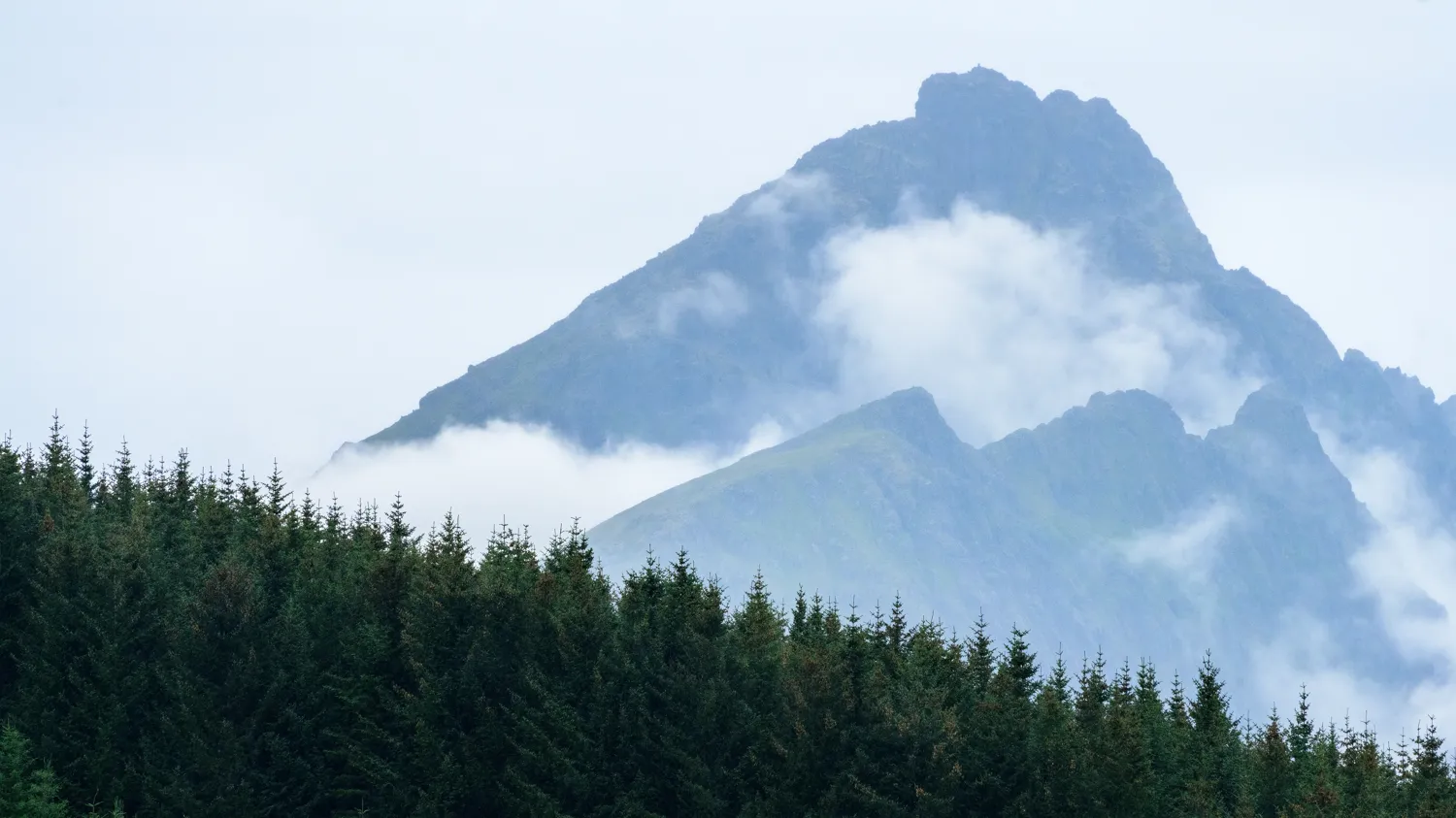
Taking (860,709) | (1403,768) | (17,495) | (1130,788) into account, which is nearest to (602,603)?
(860,709)

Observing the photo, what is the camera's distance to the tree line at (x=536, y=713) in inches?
2773

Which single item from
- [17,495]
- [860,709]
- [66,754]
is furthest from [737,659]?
[17,495]

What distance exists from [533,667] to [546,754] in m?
4.16

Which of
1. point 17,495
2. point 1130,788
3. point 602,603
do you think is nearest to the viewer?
point 1130,788

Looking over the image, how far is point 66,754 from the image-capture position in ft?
252

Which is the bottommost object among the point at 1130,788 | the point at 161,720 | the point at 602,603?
the point at 1130,788

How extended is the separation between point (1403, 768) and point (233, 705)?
54148 millimetres

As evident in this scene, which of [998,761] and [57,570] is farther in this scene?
[57,570]

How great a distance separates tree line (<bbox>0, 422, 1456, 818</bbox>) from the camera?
70.4 meters

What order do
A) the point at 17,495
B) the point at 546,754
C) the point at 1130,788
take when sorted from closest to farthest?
the point at 1130,788 < the point at 546,754 < the point at 17,495

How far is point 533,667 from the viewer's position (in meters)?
76.3

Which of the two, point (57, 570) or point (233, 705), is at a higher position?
point (57, 570)

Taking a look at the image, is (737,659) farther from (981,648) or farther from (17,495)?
(17,495)

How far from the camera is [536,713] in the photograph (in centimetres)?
7450
